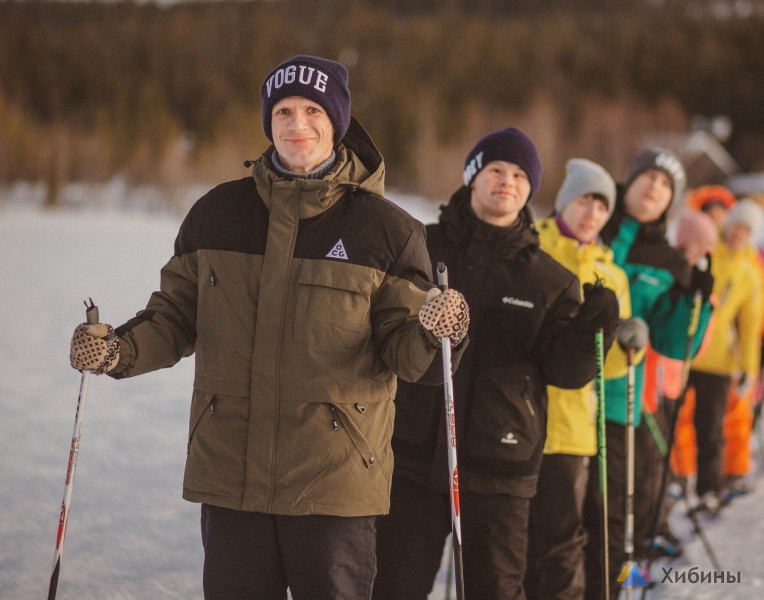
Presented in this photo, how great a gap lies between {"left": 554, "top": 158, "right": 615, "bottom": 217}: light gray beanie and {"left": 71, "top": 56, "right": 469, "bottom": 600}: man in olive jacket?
1854 millimetres

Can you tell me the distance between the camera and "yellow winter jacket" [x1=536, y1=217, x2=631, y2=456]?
344 centimetres

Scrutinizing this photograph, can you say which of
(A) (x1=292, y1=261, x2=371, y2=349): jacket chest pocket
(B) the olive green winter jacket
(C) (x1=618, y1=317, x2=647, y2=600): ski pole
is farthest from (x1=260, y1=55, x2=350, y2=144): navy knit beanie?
(C) (x1=618, y1=317, x2=647, y2=600): ski pole

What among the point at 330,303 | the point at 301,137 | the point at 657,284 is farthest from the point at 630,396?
the point at 301,137

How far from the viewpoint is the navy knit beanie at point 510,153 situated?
326 centimetres

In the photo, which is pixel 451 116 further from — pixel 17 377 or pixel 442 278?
pixel 442 278

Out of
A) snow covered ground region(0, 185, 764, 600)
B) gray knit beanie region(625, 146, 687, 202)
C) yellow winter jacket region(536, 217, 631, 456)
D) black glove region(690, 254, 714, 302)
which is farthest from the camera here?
gray knit beanie region(625, 146, 687, 202)

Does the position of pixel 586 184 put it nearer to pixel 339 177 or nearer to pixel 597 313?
pixel 597 313

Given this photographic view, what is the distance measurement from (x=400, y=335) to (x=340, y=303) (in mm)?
186

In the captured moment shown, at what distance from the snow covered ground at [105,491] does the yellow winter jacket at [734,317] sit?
987 millimetres

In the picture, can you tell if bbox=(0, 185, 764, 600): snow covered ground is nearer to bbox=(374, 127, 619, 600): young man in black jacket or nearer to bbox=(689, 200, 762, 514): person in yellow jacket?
bbox=(689, 200, 762, 514): person in yellow jacket

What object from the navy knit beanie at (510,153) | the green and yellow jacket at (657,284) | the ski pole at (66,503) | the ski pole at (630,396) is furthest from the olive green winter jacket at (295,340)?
the green and yellow jacket at (657,284)

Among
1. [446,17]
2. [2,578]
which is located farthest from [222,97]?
[2,578]

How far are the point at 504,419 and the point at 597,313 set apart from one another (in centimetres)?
50

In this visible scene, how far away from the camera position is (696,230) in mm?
4961
